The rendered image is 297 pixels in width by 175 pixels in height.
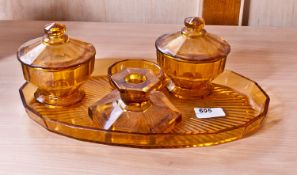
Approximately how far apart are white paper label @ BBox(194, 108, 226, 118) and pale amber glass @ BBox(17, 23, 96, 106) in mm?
176

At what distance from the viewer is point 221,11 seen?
1016 millimetres

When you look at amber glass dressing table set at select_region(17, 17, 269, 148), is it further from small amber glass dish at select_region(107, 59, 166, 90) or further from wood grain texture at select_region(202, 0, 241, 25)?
wood grain texture at select_region(202, 0, 241, 25)

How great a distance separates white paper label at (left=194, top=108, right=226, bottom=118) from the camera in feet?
2.10

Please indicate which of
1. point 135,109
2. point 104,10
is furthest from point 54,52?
point 104,10

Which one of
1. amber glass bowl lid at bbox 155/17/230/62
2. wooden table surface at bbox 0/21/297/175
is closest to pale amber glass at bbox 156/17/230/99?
amber glass bowl lid at bbox 155/17/230/62

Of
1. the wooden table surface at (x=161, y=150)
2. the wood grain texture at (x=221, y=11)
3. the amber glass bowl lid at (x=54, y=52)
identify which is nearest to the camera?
the wooden table surface at (x=161, y=150)

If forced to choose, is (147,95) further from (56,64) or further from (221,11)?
(221,11)

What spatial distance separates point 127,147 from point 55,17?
603 mm

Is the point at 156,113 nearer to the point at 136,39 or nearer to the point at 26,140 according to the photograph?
the point at 26,140

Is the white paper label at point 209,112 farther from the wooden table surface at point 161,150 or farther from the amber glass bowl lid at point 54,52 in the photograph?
the amber glass bowl lid at point 54,52

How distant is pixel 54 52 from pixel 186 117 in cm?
21

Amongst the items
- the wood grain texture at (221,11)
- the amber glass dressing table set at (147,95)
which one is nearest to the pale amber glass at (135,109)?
the amber glass dressing table set at (147,95)

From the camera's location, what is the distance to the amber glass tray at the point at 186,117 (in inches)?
22.9

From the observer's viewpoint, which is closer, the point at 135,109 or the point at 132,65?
the point at 135,109
